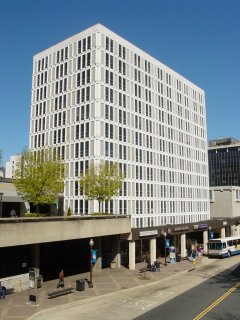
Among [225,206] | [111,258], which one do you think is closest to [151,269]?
[111,258]

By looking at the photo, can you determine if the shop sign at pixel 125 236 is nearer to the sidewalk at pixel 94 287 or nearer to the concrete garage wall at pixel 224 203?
the sidewalk at pixel 94 287

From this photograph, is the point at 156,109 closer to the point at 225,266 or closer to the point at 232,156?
the point at 225,266

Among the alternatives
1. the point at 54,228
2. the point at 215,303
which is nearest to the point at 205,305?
the point at 215,303

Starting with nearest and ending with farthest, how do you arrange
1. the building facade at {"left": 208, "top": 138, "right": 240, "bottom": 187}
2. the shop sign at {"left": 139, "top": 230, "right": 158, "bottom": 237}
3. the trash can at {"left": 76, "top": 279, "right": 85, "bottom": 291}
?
1. the trash can at {"left": 76, "top": 279, "right": 85, "bottom": 291}
2. the shop sign at {"left": 139, "top": 230, "right": 158, "bottom": 237}
3. the building facade at {"left": 208, "top": 138, "right": 240, "bottom": 187}

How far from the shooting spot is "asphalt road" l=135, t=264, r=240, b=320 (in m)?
23.9

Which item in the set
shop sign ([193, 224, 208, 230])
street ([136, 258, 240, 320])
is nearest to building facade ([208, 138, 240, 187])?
shop sign ([193, 224, 208, 230])

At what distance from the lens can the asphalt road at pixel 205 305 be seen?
23.9 m

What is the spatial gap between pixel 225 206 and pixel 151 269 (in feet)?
192

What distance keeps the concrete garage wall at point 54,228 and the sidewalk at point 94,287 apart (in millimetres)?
4572

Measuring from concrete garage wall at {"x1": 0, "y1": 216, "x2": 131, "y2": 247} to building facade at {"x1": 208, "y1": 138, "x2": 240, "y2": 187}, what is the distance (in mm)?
136572

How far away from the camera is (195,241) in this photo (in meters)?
67.9

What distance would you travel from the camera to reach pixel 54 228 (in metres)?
34.2

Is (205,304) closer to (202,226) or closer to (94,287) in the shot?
(94,287)

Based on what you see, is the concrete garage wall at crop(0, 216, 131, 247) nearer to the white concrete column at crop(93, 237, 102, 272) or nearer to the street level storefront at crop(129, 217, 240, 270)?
the white concrete column at crop(93, 237, 102, 272)
